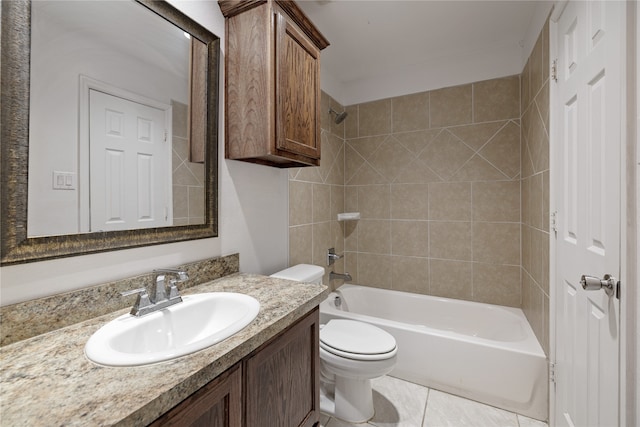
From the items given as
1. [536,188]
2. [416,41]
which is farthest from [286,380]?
[416,41]

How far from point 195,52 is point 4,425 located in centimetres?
132

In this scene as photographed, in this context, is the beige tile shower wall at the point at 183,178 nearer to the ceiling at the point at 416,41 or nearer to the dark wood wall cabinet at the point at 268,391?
the dark wood wall cabinet at the point at 268,391

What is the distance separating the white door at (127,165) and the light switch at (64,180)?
0.05 meters

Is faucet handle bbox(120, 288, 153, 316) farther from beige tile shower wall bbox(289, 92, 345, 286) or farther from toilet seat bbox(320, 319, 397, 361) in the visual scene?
beige tile shower wall bbox(289, 92, 345, 286)

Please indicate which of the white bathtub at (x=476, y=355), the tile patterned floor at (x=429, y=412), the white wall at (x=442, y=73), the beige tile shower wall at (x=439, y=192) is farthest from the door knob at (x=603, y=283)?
the white wall at (x=442, y=73)

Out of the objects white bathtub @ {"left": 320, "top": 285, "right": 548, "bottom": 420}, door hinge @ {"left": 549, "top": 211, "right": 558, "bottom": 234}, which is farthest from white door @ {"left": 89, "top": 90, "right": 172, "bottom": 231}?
door hinge @ {"left": 549, "top": 211, "right": 558, "bottom": 234}

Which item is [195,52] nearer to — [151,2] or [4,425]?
[151,2]

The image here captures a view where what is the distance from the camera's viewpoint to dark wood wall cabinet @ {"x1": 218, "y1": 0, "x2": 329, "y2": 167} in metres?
1.24

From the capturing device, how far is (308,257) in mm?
2166

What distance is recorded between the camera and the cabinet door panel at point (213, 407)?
55 cm

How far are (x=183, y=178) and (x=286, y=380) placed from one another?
2.94ft

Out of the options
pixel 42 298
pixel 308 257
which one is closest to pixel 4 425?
pixel 42 298

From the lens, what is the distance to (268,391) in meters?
0.83

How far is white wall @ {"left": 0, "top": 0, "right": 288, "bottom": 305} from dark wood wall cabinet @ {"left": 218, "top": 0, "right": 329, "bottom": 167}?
73 millimetres
